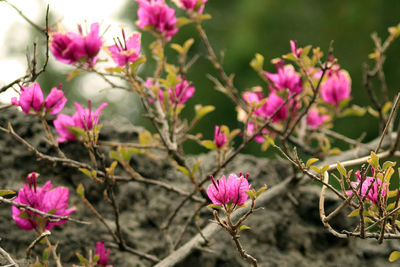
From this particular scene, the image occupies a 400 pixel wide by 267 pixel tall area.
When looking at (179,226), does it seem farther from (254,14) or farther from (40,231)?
(254,14)

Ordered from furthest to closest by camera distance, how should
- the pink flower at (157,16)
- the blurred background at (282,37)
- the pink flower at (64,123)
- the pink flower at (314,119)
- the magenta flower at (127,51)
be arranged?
1. the blurred background at (282,37)
2. the pink flower at (314,119)
3. the pink flower at (157,16)
4. the pink flower at (64,123)
5. the magenta flower at (127,51)

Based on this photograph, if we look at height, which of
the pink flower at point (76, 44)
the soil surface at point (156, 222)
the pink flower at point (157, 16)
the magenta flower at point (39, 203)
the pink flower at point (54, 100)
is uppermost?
the pink flower at point (157, 16)

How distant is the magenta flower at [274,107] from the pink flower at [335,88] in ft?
0.64

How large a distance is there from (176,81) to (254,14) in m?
3.49

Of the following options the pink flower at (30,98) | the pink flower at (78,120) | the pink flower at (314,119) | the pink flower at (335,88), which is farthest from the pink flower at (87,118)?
the pink flower at (314,119)

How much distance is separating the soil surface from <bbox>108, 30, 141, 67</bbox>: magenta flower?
0.39 m

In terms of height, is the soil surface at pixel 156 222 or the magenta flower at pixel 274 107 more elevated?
the magenta flower at pixel 274 107

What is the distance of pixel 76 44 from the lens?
1159 mm

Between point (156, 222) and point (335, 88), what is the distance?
0.79 metres

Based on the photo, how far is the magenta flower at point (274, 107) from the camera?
143cm

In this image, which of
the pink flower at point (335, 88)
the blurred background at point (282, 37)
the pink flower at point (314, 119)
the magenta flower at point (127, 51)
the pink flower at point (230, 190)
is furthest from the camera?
the blurred background at point (282, 37)

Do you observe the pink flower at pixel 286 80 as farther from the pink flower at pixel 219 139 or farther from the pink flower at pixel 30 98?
the pink flower at pixel 30 98

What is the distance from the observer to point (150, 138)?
145cm

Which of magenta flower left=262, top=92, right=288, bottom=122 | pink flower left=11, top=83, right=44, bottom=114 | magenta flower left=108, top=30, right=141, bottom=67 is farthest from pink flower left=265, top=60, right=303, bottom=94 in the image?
pink flower left=11, top=83, right=44, bottom=114
